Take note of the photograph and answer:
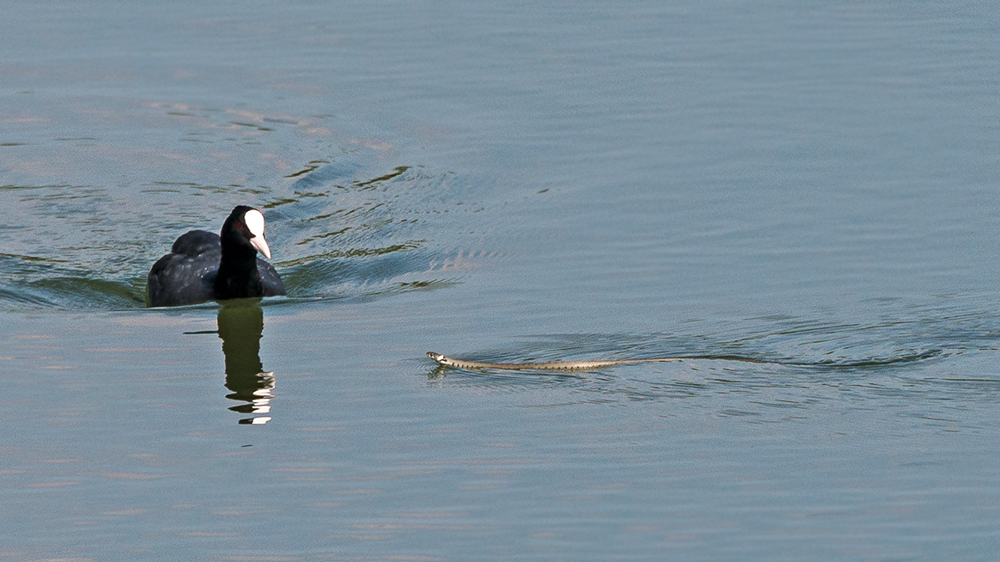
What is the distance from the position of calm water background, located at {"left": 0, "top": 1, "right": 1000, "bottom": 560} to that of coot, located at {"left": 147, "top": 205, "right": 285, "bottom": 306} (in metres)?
0.32

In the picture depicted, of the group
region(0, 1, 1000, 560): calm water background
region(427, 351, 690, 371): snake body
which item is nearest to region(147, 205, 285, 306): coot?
region(0, 1, 1000, 560): calm water background

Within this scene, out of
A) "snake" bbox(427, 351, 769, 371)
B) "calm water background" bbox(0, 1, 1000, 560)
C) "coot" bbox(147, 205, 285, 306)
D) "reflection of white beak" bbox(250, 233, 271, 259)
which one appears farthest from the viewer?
"coot" bbox(147, 205, 285, 306)

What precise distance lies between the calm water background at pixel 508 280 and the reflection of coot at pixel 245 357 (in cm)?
4

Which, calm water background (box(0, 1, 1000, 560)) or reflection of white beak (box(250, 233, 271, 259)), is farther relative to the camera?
reflection of white beak (box(250, 233, 271, 259))

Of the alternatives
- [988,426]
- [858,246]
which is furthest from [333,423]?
[858,246]

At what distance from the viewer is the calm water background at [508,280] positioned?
792 centimetres

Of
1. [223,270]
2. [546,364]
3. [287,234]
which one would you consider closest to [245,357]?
[223,270]

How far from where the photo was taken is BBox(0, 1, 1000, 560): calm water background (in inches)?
312

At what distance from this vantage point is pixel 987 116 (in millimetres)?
16344

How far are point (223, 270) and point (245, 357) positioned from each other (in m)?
1.96

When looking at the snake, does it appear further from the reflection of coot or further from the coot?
the coot

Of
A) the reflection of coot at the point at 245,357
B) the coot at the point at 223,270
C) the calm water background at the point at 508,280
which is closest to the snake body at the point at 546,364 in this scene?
the calm water background at the point at 508,280

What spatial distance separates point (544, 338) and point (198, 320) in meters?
3.15

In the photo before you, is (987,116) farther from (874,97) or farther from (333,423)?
(333,423)
